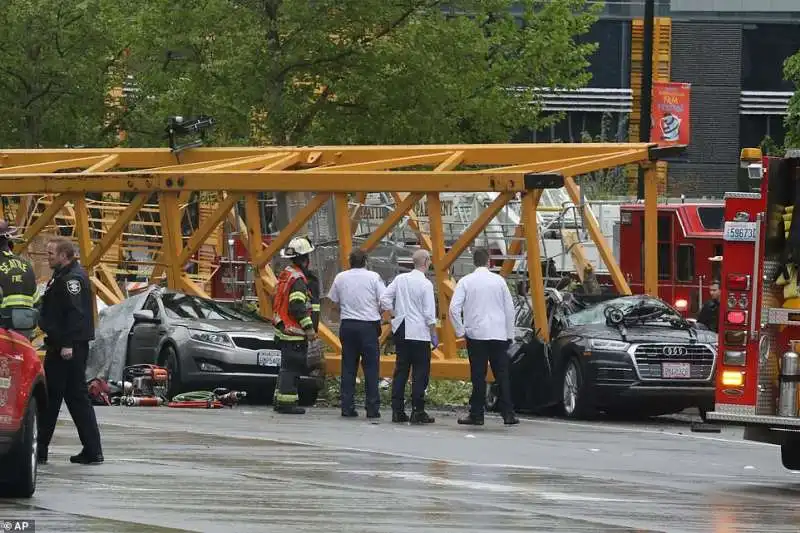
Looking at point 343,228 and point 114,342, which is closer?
point 343,228

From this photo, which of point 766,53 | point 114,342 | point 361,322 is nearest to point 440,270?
point 361,322

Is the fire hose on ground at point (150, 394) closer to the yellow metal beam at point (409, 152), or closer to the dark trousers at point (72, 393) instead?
the yellow metal beam at point (409, 152)

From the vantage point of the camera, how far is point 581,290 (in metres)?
24.0

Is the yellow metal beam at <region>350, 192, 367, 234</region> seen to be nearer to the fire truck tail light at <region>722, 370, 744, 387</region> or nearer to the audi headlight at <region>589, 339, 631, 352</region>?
the audi headlight at <region>589, 339, 631, 352</region>

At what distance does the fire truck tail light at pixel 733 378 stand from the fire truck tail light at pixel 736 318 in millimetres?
349

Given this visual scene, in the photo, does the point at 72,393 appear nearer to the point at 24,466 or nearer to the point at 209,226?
the point at 24,466

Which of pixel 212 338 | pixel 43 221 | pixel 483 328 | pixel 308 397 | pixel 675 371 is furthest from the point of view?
pixel 43 221

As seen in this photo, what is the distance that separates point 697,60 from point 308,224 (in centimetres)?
3133

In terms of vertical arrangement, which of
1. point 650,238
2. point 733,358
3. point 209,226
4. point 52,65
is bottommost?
point 733,358

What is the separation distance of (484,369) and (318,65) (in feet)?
40.3

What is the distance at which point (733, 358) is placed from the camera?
13.7 metres

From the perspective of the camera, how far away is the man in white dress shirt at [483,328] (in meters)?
18.3

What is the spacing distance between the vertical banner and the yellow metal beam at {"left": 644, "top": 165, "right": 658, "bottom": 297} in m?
11.5

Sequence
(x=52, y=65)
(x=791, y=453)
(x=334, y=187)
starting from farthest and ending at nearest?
1. (x=52, y=65)
2. (x=334, y=187)
3. (x=791, y=453)
